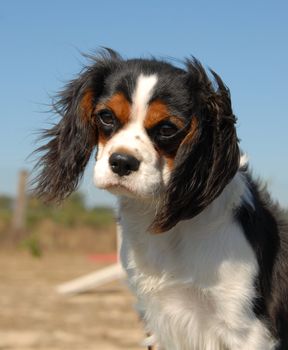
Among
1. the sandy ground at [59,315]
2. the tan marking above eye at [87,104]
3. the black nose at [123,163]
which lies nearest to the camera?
the black nose at [123,163]

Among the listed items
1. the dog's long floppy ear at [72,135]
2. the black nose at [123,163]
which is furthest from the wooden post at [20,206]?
the black nose at [123,163]

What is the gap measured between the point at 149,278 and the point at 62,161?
923mm

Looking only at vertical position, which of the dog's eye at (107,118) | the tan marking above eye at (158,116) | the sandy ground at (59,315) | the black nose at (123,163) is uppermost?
the tan marking above eye at (158,116)

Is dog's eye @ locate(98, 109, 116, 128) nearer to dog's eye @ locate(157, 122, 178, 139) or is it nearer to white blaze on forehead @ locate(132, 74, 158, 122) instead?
white blaze on forehead @ locate(132, 74, 158, 122)

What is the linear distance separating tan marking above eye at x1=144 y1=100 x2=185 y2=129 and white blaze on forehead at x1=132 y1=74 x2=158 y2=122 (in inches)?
1.2

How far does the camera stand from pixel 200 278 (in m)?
4.46

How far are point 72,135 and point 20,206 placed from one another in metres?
15.6

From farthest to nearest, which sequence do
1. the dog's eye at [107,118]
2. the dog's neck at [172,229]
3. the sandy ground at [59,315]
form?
the sandy ground at [59,315] < the dog's neck at [172,229] < the dog's eye at [107,118]

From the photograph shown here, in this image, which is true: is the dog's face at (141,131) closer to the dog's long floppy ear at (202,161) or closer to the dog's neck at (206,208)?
the dog's long floppy ear at (202,161)

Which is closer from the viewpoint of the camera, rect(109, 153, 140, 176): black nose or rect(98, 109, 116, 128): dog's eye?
rect(109, 153, 140, 176): black nose

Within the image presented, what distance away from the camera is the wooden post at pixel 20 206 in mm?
19406

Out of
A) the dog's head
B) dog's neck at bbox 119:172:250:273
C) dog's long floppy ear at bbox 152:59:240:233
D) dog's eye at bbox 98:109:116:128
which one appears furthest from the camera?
dog's neck at bbox 119:172:250:273

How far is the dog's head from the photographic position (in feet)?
13.6

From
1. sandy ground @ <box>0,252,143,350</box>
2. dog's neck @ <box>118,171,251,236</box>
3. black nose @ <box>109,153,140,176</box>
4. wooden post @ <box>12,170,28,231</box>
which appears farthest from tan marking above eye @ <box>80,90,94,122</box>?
wooden post @ <box>12,170,28,231</box>
